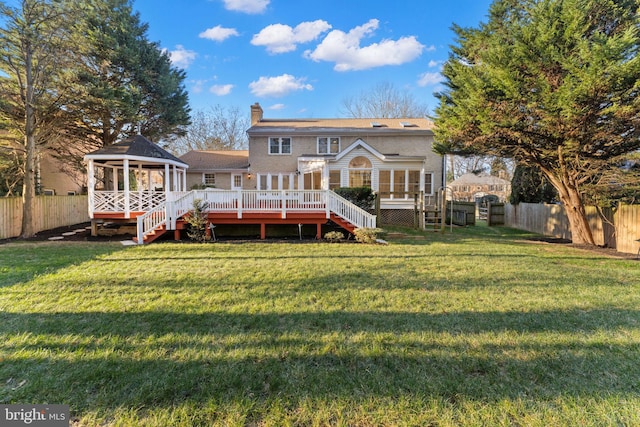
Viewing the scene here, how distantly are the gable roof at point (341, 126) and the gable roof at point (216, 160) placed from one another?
8.39ft

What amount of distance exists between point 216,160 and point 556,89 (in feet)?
61.5

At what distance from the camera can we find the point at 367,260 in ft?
23.3

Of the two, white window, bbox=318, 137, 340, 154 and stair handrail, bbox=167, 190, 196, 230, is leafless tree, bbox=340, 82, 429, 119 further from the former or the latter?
stair handrail, bbox=167, 190, 196, 230

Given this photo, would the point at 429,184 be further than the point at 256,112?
No

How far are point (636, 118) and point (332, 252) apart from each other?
8.86 meters

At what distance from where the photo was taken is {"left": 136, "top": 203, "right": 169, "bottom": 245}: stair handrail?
31.6 ft

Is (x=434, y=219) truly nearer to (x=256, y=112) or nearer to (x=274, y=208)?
(x=274, y=208)

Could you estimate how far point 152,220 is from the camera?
10.0 meters

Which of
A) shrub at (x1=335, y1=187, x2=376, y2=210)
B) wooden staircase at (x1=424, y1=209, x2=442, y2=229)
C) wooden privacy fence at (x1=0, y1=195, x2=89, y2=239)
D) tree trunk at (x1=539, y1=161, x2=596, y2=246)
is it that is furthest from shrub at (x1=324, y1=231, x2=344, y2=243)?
wooden privacy fence at (x1=0, y1=195, x2=89, y2=239)

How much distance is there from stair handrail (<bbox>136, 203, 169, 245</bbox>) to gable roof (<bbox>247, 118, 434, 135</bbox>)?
31.8ft

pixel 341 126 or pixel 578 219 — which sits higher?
pixel 341 126

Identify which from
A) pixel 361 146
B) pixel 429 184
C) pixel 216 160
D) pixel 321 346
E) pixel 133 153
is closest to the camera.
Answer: pixel 321 346

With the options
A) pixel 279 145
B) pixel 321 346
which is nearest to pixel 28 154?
pixel 279 145

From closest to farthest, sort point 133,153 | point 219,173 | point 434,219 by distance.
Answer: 1. point 133,153
2. point 434,219
3. point 219,173
